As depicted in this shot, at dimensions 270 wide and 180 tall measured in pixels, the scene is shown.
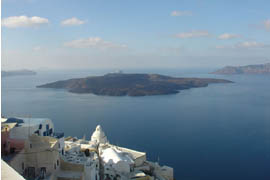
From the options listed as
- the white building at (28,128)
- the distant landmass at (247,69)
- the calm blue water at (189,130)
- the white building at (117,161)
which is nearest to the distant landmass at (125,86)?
the calm blue water at (189,130)

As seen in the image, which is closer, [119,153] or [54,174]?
[54,174]

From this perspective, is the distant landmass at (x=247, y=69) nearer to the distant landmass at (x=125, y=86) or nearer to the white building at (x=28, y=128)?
the distant landmass at (x=125, y=86)

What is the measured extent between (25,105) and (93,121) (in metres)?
12.4

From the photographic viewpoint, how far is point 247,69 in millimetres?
124750

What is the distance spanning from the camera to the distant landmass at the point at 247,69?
120 meters

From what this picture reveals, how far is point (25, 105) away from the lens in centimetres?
3534

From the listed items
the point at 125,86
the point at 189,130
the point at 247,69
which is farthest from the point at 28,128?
the point at 247,69

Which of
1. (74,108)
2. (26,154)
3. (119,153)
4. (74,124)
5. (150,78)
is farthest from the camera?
(150,78)

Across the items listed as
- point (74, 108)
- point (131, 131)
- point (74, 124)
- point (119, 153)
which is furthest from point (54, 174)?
point (74, 108)

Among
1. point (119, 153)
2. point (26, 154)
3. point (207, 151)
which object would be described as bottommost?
point (207, 151)

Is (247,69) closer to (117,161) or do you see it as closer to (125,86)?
(125,86)

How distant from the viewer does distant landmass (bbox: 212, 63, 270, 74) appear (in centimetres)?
12044

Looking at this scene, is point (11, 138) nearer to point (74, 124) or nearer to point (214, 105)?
point (74, 124)

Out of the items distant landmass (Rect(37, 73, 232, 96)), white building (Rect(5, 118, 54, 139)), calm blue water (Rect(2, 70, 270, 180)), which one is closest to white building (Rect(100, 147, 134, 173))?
white building (Rect(5, 118, 54, 139))
